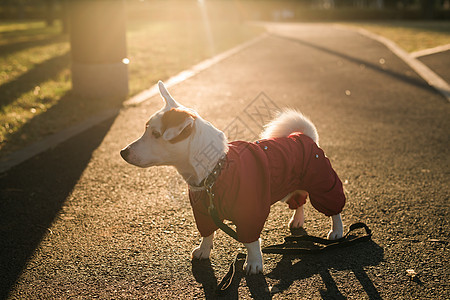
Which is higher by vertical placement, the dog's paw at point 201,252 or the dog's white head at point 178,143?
the dog's white head at point 178,143

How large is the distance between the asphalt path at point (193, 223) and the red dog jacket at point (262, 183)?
0.43 metres

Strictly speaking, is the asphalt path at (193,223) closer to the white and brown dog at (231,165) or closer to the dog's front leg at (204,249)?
the dog's front leg at (204,249)

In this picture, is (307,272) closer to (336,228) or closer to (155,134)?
(336,228)

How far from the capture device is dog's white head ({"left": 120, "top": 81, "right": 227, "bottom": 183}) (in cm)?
284

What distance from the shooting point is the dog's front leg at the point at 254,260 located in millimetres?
3178

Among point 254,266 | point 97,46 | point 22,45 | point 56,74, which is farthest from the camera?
point 22,45

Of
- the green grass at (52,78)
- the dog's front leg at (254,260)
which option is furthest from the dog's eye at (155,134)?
the green grass at (52,78)

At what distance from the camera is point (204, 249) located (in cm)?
337

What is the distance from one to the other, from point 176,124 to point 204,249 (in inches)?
42.5

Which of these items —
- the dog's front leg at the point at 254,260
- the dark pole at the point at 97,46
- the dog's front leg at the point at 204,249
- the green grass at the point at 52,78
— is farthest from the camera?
the dark pole at the point at 97,46

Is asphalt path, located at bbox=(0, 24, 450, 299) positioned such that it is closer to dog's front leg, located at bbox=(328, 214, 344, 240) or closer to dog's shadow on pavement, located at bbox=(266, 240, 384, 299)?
dog's shadow on pavement, located at bbox=(266, 240, 384, 299)

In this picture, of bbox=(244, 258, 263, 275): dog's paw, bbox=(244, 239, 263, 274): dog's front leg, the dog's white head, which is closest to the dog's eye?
the dog's white head

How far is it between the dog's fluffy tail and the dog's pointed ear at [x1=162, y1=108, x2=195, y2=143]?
3.38 feet

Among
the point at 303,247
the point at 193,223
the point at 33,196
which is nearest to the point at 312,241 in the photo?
the point at 303,247
